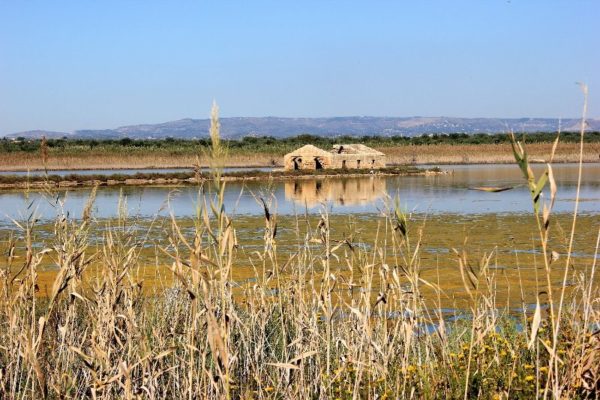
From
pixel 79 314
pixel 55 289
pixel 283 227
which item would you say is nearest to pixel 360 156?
pixel 283 227

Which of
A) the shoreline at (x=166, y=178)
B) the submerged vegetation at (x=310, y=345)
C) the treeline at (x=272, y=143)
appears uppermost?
the submerged vegetation at (x=310, y=345)

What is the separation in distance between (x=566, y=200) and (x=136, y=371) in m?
22.0

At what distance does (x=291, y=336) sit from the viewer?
585 cm

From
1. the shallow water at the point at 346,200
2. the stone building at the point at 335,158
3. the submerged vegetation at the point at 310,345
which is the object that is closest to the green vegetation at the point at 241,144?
the stone building at the point at 335,158

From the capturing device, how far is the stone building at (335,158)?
46594mm

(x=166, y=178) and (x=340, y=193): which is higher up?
(x=340, y=193)

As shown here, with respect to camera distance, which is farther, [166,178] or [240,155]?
[240,155]

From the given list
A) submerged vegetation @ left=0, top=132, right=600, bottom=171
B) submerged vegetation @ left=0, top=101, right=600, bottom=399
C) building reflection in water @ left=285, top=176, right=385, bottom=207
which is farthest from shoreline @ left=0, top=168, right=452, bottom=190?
submerged vegetation @ left=0, top=101, right=600, bottom=399

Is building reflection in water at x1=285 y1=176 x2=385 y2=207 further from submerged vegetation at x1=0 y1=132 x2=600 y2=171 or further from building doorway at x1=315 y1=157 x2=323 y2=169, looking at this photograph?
submerged vegetation at x1=0 y1=132 x2=600 y2=171

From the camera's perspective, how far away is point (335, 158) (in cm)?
4709

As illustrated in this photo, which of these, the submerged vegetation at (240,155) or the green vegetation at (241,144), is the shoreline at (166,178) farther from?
the green vegetation at (241,144)

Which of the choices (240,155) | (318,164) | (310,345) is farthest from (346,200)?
(240,155)

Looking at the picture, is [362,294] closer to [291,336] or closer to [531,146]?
[291,336]

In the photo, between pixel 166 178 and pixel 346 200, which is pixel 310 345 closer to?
pixel 346 200
